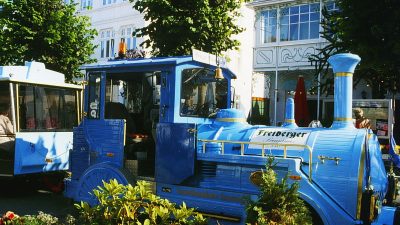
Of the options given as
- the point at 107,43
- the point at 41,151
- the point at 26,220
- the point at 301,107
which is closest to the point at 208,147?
the point at 26,220

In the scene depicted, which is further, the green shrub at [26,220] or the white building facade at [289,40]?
the white building facade at [289,40]

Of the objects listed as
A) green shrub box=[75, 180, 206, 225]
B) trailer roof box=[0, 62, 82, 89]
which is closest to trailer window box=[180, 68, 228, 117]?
green shrub box=[75, 180, 206, 225]

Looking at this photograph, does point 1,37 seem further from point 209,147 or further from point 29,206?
point 209,147

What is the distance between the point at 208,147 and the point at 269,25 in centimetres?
1381

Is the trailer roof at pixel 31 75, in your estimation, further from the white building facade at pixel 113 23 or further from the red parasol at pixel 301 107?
the white building facade at pixel 113 23

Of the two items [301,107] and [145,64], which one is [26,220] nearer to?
[145,64]

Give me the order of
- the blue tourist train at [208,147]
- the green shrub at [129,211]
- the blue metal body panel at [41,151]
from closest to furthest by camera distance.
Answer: the green shrub at [129,211], the blue tourist train at [208,147], the blue metal body panel at [41,151]

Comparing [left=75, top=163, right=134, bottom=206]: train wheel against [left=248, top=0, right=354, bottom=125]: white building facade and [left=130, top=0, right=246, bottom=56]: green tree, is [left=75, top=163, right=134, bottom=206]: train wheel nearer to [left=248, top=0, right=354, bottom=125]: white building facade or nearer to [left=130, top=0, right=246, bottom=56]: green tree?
[left=130, top=0, right=246, bottom=56]: green tree

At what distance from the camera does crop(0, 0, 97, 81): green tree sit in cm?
1313

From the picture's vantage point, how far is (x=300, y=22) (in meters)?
17.5

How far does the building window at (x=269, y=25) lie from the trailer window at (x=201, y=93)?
1224 cm

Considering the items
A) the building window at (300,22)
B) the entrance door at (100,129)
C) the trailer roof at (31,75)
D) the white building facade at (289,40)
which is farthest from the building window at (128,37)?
the entrance door at (100,129)

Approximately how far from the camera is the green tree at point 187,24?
9922mm

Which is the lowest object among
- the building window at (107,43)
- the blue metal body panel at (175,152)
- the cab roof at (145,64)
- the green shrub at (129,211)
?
the green shrub at (129,211)
